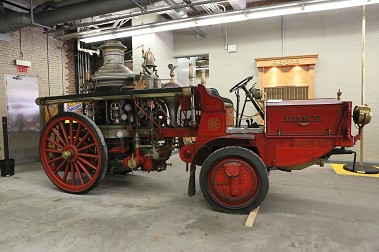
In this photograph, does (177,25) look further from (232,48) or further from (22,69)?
(22,69)

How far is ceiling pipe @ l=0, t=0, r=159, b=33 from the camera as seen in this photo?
5.23m

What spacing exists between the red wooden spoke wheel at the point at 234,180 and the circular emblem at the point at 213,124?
0.33 meters

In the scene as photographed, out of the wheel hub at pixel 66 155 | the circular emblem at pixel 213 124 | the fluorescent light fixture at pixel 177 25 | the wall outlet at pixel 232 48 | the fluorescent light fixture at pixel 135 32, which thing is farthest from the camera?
the wall outlet at pixel 232 48

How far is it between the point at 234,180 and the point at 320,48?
16.9 ft

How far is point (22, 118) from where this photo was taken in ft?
23.4

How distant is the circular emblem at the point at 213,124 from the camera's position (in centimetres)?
349

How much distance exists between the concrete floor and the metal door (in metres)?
2.71

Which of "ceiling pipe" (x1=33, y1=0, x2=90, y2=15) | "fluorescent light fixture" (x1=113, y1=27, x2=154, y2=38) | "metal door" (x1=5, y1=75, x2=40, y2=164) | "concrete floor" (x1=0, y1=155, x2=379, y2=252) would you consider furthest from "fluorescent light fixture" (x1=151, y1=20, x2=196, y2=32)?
"metal door" (x1=5, y1=75, x2=40, y2=164)

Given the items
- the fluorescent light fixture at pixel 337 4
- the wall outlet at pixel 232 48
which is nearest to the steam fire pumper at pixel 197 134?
the fluorescent light fixture at pixel 337 4

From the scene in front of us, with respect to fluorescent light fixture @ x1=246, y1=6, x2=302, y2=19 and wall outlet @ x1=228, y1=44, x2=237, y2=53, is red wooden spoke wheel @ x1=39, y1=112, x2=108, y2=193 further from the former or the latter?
wall outlet @ x1=228, y1=44, x2=237, y2=53

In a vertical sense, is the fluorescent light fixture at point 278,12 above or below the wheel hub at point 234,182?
above

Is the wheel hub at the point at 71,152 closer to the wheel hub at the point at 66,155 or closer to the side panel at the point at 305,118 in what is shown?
the wheel hub at the point at 66,155

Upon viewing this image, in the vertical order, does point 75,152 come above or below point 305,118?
below

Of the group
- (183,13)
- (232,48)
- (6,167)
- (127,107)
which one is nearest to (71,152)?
(127,107)
